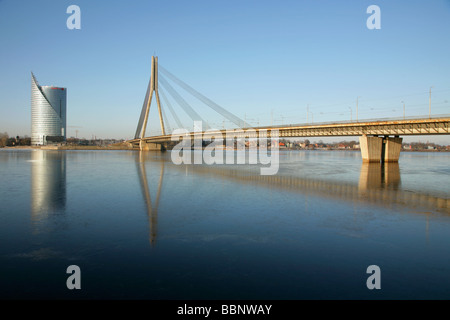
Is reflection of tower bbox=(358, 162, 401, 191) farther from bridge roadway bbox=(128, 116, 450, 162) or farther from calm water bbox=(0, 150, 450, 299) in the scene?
bridge roadway bbox=(128, 116, 450, 162)

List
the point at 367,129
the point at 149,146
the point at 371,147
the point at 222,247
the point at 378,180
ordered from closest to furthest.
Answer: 1. the point at 222,247
2. the point at 378,180
3. the point at 367,129
4. the point at 371,147
5. the point at 149,146

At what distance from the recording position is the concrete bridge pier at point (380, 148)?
45.6 metres

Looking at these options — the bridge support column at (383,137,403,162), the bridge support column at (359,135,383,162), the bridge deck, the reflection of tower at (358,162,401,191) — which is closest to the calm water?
the reflection of tower at (358,162,401,191)

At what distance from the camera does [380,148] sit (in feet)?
154

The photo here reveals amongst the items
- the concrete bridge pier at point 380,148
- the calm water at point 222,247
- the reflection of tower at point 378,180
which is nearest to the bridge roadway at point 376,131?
the concrete bridge pier at point 380,148

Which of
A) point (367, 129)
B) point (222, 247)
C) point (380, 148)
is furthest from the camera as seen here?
point (380, 148)

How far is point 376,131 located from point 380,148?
19.4 ft

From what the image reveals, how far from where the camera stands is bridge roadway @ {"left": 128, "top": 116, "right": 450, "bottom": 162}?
36.1m

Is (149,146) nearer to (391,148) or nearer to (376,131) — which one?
(391,148)

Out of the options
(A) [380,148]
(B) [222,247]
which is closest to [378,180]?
(B) [222,247]
